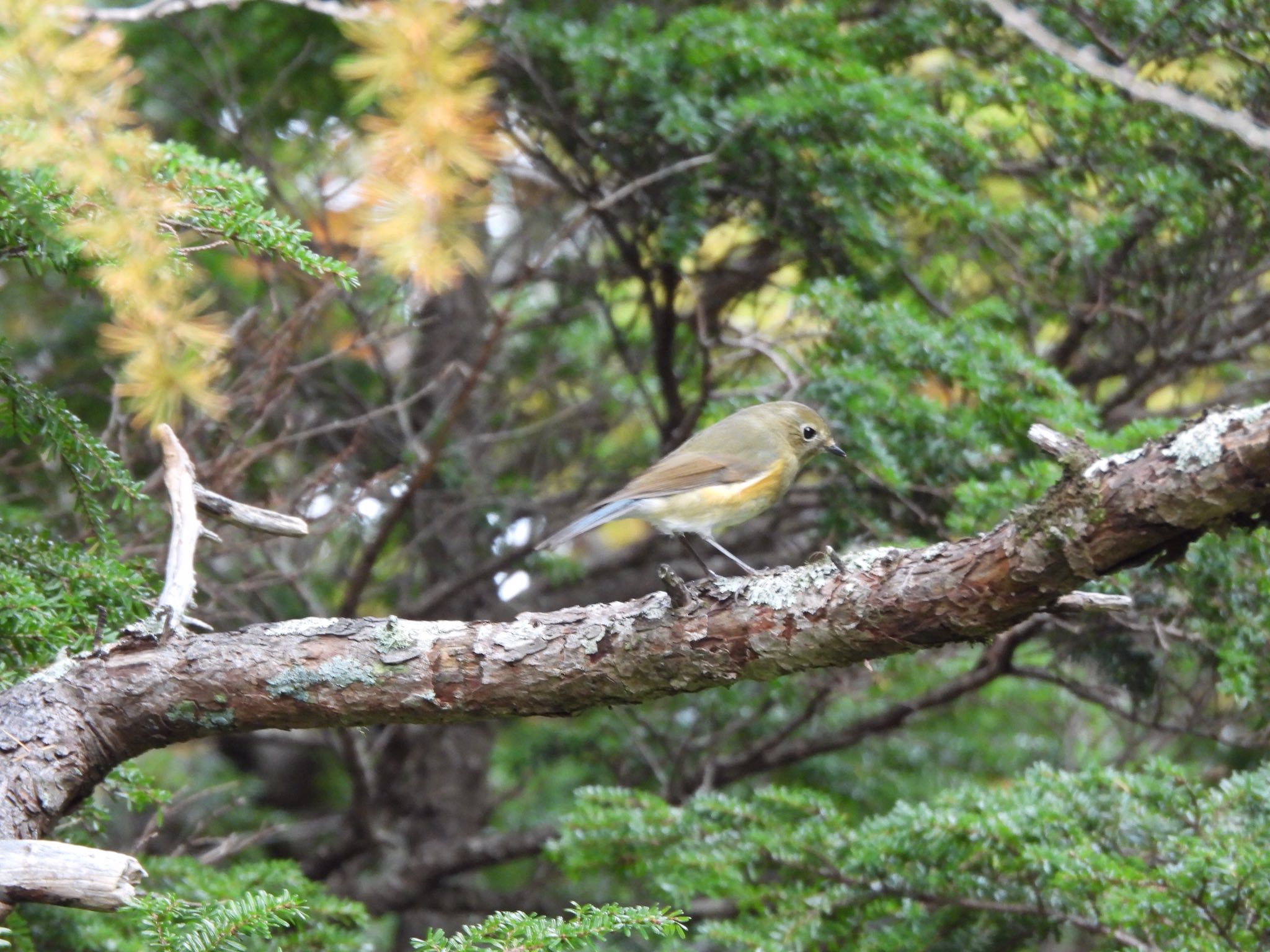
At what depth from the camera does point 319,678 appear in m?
2.98

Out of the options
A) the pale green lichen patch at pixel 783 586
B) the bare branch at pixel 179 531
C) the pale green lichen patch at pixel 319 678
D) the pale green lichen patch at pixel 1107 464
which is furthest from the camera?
the bare branch at pixel 179 531

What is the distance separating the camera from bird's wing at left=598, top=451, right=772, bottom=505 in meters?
4.51

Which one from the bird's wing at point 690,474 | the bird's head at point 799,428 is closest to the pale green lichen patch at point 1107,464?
the bird's wing at point 690,474

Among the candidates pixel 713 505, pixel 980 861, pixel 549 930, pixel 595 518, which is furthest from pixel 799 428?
pixel 549 930

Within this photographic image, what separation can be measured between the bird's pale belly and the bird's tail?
0.06 metres

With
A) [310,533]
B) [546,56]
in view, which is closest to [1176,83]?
[546,56]

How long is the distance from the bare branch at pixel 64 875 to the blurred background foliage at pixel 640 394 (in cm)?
12

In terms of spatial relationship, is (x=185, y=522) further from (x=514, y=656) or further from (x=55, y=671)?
(x=514, y=656)

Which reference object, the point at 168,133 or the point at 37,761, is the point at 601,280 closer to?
the point at 168,133

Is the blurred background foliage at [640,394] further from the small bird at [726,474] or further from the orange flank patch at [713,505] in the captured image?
the orange flank patch at [713,505]

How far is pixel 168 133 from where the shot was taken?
7.08 meters

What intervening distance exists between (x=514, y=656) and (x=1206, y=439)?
5.10ft

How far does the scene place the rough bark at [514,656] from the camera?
2.50 metres

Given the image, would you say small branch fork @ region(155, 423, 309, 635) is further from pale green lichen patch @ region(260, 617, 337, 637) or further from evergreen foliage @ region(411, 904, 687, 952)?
evergreen foliage @ region(411, 904, 687, 952)
